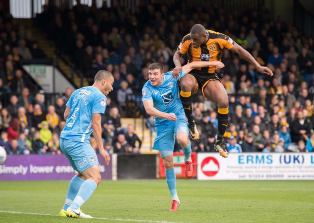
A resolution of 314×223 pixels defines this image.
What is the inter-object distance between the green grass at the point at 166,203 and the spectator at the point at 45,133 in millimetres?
2658

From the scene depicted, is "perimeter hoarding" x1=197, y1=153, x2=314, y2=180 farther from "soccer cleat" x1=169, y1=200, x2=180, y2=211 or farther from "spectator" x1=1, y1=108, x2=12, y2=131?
"soccer cleat" x1=169, y1=200, x2=180, y2=211

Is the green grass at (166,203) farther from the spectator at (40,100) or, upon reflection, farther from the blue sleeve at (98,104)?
the spectator at (40,100)

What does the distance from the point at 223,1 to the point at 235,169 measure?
36.0ft

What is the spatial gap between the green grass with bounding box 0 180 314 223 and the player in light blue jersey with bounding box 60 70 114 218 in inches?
16.7

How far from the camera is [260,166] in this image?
22266 mm

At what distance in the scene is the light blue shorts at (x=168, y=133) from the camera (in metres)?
12.2

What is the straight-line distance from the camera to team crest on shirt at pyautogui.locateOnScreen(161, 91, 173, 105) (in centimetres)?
1220

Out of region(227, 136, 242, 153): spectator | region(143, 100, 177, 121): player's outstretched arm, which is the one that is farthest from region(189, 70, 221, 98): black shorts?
region(227, 136, 242, 153): spectator

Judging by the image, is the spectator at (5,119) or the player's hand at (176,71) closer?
the player's hand at (176,71)

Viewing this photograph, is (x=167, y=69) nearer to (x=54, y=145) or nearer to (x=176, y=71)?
(x=54, y=145)

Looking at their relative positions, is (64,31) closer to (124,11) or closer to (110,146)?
(124,11)

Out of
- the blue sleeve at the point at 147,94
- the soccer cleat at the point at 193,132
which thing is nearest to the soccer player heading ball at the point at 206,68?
the soccer cleat at the point at 193,132

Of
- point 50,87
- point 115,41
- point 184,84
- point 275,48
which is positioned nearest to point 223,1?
point 275,48

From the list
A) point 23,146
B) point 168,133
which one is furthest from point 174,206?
point 23,146
